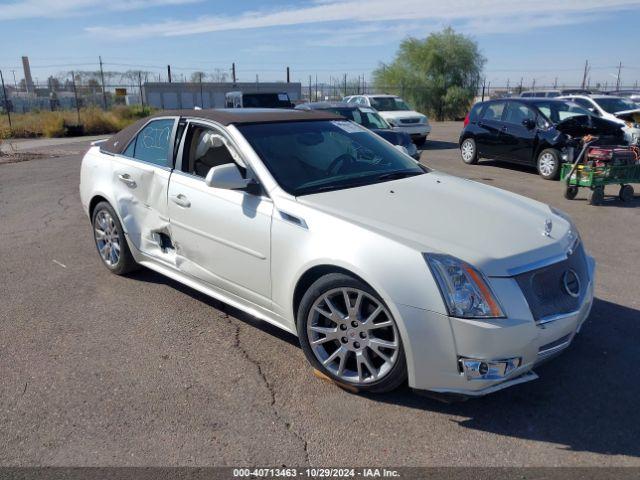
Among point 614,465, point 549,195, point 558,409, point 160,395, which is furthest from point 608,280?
point 549,195

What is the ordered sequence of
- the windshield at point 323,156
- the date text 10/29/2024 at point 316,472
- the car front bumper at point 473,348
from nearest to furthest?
the date text 10/29/2024 at point 316,472 < the car front bumper at point 473,348 < the windshield at point 323,156

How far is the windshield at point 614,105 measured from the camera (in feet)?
51.0

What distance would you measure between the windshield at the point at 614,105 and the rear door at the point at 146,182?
46.9ft

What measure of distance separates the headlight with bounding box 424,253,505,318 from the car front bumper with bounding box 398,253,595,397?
0.15ft

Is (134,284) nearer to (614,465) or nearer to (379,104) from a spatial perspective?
(614,465)

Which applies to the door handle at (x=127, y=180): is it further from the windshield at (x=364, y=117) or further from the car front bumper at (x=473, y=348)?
the windshield at (x=364, y=117)

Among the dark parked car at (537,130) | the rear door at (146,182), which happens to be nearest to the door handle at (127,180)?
the rear door at (146,182)

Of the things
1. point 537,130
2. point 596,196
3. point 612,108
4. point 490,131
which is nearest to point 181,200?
point 596,196

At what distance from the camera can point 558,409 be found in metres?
3.30

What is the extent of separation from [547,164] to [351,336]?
31.5ft

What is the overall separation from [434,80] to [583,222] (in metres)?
28.7

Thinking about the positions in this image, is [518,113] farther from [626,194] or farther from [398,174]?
[398,174]

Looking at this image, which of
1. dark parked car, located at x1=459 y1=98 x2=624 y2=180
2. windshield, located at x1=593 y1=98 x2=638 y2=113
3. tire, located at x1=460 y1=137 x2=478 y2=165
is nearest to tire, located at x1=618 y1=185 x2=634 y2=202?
dark parked car, located at x1=459 y1=98 x2=624 y2=180

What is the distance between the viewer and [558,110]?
11891 millimetres
